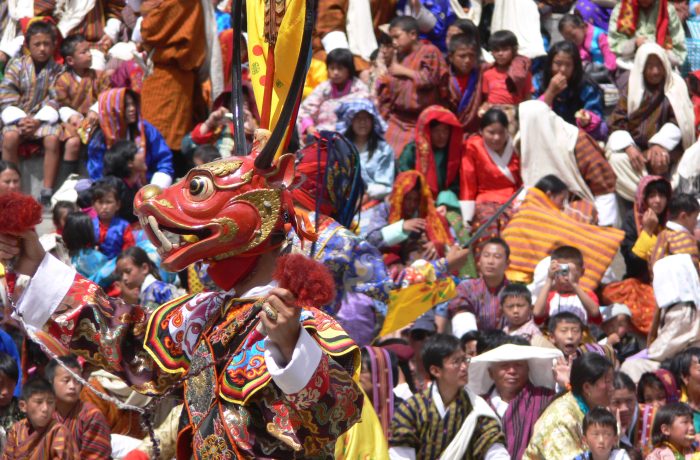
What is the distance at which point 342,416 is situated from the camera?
4.47 metres

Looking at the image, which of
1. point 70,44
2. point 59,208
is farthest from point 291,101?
point 70,44

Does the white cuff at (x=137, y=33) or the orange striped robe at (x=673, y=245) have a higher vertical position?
the white cuff at (x=137, y=33)

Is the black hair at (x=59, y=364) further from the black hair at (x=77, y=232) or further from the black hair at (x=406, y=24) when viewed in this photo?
the black hair at (x=406, y=24)

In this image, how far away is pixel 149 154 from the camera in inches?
392

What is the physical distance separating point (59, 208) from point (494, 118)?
2.90m

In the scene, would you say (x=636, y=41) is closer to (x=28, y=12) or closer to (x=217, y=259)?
(x=28, y=12)

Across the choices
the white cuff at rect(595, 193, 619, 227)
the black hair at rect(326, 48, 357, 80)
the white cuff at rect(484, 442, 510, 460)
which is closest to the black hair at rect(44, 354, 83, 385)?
the white cuff at rect(484, 442, 510, 460)

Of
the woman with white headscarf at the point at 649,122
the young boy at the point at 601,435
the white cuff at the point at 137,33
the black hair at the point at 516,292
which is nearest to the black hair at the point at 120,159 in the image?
the white cuff at the point at 137,33

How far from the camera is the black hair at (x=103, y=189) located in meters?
9.29

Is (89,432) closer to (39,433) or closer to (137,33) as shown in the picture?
(39,433)

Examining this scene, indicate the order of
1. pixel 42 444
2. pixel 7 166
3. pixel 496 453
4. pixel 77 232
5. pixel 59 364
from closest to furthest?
pixel 42 444 < pixel 496 453 < pixel 59 364 < pixel 77 232 < pixel 7 166

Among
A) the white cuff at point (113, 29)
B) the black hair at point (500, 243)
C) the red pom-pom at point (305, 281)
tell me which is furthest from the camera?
the white cuff at point (113, 29)

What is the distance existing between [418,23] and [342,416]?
24.3ft

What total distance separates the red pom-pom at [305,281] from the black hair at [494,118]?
20.2 feet
